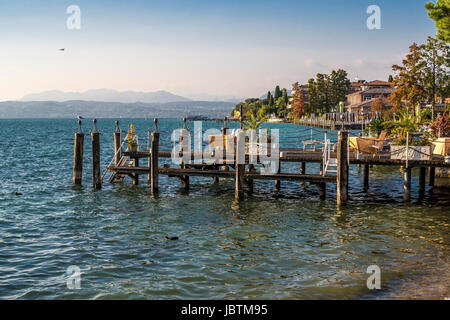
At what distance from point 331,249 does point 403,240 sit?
8.35 feet

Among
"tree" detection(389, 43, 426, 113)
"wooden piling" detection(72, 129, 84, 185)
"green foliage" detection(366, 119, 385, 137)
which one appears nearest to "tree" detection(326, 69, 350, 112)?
"tree" detection(389, 43, 426, 113)

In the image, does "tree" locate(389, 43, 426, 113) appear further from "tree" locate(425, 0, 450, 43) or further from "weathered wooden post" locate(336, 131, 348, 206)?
"weathered wooden post" locate(336, 131, 348, 206)

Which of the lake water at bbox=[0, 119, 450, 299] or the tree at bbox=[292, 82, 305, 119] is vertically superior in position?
the tree at bbox=[292, 82, 305, 119]

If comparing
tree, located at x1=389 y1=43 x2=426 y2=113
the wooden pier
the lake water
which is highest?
tree, located at x1=389 y1=43 x2=426 y2=113

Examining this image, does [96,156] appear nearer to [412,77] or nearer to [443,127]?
[443,127]

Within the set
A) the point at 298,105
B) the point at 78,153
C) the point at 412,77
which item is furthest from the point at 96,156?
the point at 298,105

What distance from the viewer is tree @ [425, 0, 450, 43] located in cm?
2583

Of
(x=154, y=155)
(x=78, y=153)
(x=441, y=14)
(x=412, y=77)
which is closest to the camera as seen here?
(x=154, y=155)

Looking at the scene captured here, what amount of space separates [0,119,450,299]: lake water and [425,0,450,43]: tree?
381 inches

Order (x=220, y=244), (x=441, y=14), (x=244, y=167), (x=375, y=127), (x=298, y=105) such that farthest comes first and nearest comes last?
(x=298, y=105) → (x=375, y=127) → (x=441, y=14) → (x=244, y=167) → (x=220, y=244)

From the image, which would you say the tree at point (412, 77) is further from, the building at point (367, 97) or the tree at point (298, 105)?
the tree at point (298, 105)

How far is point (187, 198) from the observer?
21.7 metres

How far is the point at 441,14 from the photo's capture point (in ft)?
85.7

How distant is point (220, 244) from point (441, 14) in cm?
1991
